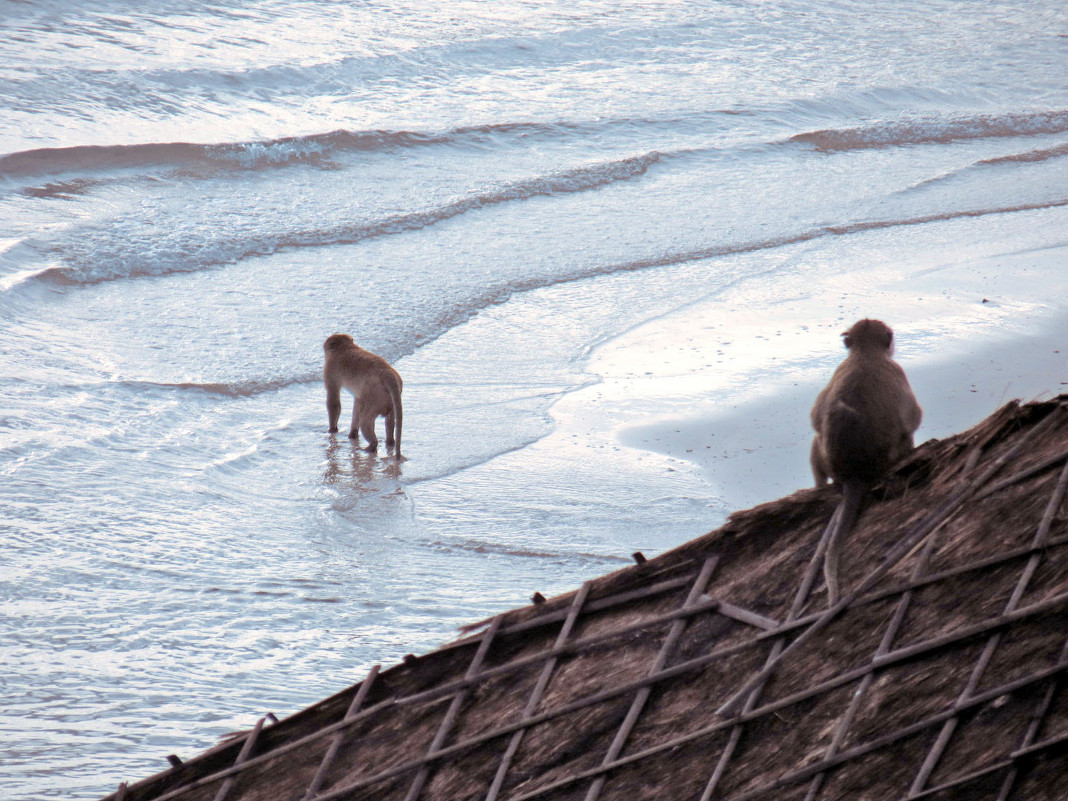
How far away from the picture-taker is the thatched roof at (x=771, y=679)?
3.28 m

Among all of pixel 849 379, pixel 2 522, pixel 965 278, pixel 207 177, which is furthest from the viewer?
pixel 207 177

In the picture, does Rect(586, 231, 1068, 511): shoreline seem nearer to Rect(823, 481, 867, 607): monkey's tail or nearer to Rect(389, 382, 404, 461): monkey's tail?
Rect(389, 382, 404, 461): monkey's tail

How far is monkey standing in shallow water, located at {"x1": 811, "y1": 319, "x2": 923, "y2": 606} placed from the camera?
4.05 meters

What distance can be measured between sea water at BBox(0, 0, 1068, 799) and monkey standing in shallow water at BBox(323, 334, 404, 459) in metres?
0.27

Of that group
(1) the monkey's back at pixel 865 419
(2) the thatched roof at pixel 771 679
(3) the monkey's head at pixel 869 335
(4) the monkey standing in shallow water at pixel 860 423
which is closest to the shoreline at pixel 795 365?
(3) the monkey's head at pixel 869 335

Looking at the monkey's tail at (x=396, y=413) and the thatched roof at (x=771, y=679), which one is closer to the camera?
the thatched roof at (x=771, y=679)

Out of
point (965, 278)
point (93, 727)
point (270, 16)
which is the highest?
point (270, 16)

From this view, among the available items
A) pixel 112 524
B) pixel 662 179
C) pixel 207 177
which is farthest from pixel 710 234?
pixel 112 524

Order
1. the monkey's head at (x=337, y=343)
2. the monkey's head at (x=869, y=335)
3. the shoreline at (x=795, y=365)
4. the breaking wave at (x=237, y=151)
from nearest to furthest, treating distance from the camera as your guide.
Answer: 1. the monkey's head at (x=869, y=335)
2. the shoreline at (x=795, y=365)
3. the monkey's head at (x=337, y=343)
4. the breaking wave at (x=237, y=151)

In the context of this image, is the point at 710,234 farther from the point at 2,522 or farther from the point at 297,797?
the point at 297,797

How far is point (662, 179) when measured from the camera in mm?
20719

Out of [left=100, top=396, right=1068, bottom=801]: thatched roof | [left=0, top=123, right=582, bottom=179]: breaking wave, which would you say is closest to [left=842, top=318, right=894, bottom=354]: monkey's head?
[left=100, top=396, right=1068, bottom=801]: thatched roof

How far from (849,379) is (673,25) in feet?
89.9

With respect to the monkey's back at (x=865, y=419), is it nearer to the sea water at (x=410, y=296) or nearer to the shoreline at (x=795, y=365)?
the sea water at (x=410, y=296)
